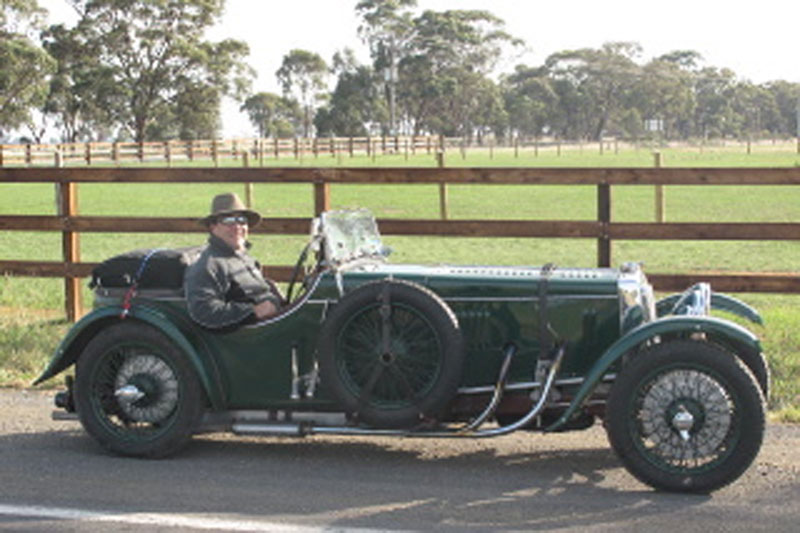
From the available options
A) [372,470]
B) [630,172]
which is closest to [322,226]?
[372,470]

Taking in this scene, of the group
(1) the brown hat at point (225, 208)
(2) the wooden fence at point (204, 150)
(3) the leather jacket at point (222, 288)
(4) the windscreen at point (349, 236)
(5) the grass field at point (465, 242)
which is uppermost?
(2) the wooden fence at point (204, 150)

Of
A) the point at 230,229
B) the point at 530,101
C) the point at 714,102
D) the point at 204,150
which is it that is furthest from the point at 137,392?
the point at 714,102

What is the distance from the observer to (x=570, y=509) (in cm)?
492

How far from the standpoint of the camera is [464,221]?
9164 mm

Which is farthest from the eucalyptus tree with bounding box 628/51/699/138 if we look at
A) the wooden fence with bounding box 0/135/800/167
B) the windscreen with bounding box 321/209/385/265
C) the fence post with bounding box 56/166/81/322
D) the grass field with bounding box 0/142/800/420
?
the windscreen with bounding box 321/209/385/265

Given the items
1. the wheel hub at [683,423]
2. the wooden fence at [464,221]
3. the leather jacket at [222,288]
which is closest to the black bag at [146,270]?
the leather jacket at [222,288]

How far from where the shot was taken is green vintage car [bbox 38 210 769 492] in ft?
16.9

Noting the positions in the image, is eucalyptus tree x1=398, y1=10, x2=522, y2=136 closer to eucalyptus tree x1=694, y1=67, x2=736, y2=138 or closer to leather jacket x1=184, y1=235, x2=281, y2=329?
eucalyptus tree x1=694, y1=67, x2=736, y2=138

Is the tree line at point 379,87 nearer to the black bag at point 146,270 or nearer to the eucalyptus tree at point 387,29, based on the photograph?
the eucalyptus tree at point 387,29

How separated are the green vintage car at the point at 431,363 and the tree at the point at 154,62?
222 ft

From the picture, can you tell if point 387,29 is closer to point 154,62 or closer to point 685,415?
point 154,62

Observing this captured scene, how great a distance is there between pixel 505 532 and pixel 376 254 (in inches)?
78.9

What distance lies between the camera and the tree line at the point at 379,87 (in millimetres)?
71938

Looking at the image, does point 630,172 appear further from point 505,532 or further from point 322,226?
point 505,532
